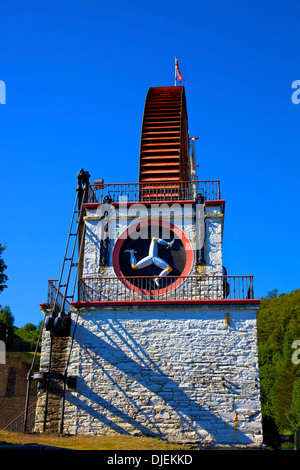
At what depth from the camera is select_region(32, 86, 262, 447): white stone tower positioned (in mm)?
15195

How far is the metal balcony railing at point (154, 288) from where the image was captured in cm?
1694

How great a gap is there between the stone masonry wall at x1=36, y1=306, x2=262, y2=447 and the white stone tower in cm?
3

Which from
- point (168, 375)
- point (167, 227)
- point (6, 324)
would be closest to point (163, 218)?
point (167, 227)

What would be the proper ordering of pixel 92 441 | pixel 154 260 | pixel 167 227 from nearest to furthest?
pixel 92 441 < pixel 154 260 < pixel 167 227

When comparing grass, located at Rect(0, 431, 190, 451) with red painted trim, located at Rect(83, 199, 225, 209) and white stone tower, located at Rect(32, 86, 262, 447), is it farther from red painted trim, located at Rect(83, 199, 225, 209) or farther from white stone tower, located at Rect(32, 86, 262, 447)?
red painted trim, located at Rect(83, 199, 225, 209)

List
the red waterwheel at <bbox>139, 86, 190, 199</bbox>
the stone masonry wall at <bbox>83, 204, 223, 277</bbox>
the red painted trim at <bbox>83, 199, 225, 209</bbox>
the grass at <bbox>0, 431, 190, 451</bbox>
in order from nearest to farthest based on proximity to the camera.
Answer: the grass at <bbox>0, 431, 190, 451</bbox>, the stone masonry wall at <bbox>83, 204, 223, 277</bbox>, the red painted trim at <bbox>83, 199, 225, 209</bbox>, the red waterwheel at <bbox>139, 86, 190, 199</bbox>

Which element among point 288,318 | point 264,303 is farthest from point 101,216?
point 264,303

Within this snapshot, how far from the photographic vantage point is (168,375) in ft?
51.2

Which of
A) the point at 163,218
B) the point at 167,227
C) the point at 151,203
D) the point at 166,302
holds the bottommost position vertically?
the point at 166,302

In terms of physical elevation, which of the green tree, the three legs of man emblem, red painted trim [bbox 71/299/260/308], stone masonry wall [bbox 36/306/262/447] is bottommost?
stone masonry wall [bbox 36/306/262/447]

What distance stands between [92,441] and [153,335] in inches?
141

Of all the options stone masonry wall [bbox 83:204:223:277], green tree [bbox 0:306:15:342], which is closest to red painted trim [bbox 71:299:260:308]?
stone masonry wall [bbox 83:204:223:277]

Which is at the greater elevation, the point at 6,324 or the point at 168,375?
the point at 6,324

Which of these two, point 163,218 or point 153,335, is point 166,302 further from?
point 163,218
